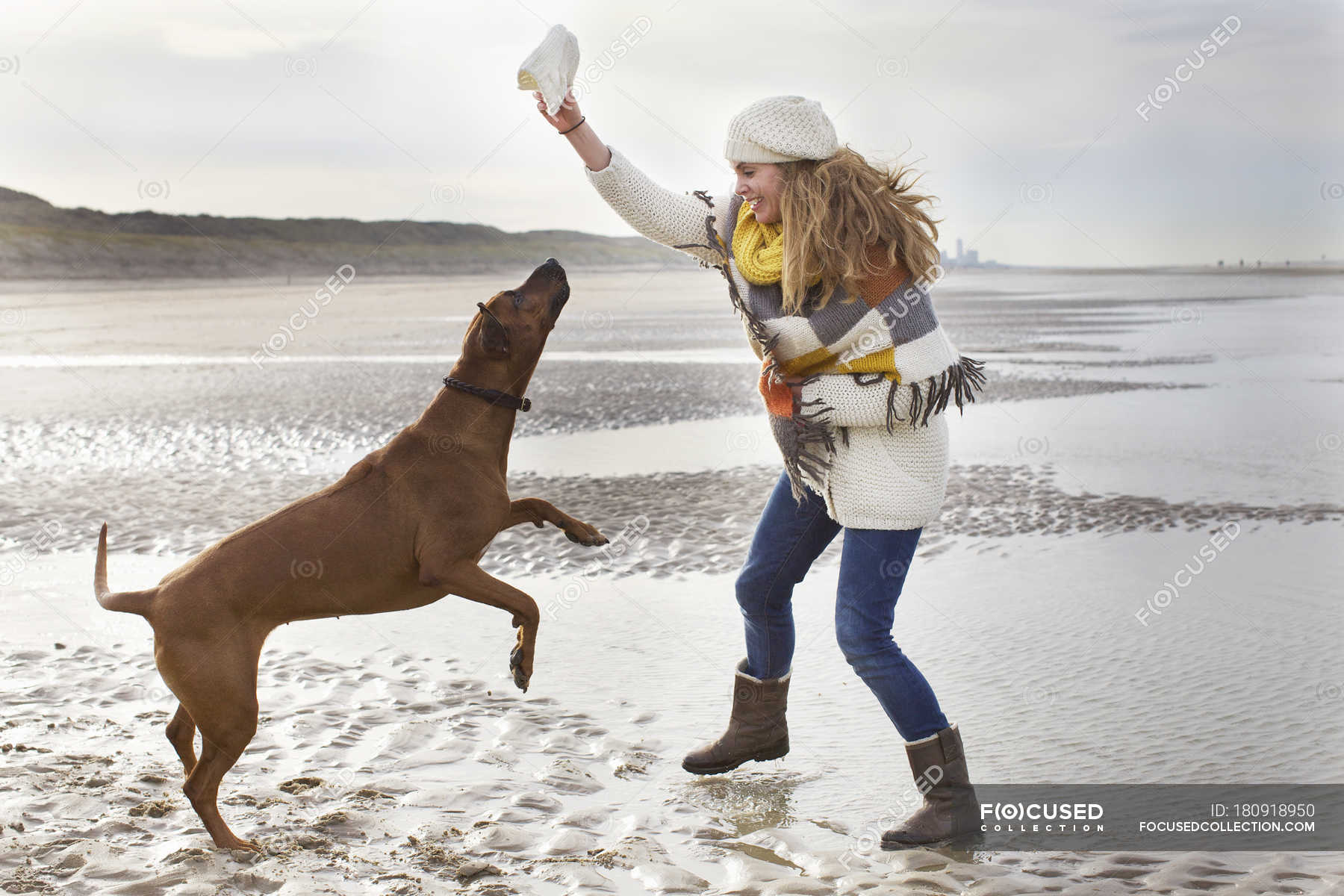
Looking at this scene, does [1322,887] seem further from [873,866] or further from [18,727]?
[18,727]

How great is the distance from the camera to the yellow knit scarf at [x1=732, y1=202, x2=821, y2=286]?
3.21 m

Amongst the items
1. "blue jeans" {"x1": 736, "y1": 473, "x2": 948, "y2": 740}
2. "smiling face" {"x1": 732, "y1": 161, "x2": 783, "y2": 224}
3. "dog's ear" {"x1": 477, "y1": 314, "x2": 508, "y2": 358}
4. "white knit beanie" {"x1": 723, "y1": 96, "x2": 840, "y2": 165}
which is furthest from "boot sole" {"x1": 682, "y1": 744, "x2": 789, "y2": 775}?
"white knit beanie" {"x1": 723, "y1": 96, "x2": 840, "y2": 165}

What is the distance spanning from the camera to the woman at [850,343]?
3121 millimetres

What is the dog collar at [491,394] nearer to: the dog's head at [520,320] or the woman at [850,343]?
the dog's head at [520,320]

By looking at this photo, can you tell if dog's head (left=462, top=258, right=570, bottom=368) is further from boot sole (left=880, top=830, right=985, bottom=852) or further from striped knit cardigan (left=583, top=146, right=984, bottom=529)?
boot sole (left=880, top=830, right=985, bottom=852)

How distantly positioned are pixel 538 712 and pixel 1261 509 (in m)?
4.90

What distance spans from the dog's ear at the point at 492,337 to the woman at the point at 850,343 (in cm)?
54

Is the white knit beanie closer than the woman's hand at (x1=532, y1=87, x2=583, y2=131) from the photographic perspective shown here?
Yes

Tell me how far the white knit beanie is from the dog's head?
91 centimetres

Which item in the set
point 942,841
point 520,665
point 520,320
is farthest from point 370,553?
point 942,841

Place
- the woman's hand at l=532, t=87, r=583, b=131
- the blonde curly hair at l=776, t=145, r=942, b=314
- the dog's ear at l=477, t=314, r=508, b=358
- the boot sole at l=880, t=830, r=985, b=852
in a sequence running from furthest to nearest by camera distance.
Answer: the dog's ear at l=477, t=314, r=508, b=358, the woman's hand at l=532, t=87, r=583, b=131, the boot sole at l=880, t=830, r=985, b=852, the blonde curly hair at l=776, t=145, r=942, b=314

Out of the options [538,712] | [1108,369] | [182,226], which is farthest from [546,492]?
[182,226]

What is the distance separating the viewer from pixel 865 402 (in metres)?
3.22

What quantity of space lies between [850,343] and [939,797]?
50.6 inches
